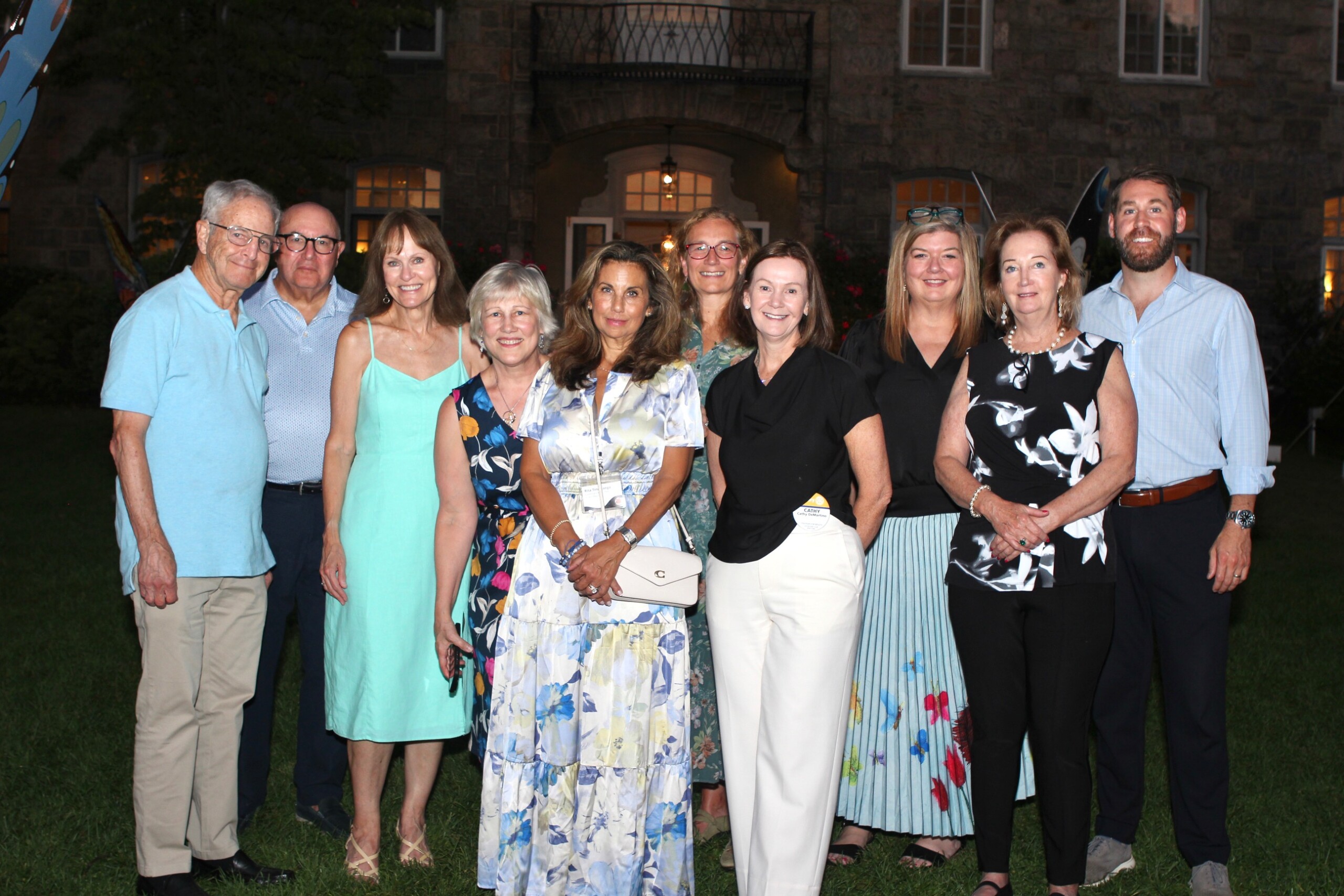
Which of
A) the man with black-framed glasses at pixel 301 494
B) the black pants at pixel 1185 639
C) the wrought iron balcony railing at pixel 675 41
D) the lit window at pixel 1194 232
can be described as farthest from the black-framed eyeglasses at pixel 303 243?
the lit window at pixel 1194 232

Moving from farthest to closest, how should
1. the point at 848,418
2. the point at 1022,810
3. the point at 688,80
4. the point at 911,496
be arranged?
1. the point at 688,80
2. the point at 1022,810
3. the point at 911,496
4. the point at 848,418

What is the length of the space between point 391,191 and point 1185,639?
53.1 feet

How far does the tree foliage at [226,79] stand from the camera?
1180cm

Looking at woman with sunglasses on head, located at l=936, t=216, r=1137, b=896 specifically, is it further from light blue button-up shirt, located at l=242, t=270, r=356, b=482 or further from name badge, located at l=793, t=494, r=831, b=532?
light blue button-up shirt, located at l=242, t=270, r=356, b=482

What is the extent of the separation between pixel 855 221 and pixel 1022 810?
542 inches

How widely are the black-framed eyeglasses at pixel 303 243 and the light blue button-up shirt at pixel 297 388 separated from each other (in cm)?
21

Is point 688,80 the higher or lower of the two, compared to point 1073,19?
lower

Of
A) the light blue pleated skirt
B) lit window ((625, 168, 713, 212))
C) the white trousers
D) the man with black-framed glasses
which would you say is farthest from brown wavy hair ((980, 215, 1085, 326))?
lit window ((625, 168, 713, 212))

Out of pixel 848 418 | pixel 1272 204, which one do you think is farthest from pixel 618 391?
pixel 1272 204

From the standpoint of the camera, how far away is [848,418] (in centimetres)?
333

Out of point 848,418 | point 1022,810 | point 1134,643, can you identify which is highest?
point 848,418

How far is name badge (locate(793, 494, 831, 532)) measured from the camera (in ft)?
10.8

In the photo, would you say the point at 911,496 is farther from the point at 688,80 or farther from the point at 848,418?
the point at 688,80

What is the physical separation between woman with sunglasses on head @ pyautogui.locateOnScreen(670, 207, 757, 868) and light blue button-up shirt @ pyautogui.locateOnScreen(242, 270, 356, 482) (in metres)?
1.35
